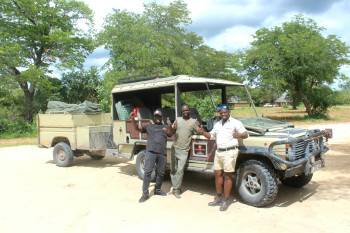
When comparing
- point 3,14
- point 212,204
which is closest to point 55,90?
point 3,14

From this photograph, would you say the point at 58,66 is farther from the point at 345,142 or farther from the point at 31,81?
the point at 345,142

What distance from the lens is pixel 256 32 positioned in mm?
37062

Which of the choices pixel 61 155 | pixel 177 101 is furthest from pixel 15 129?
pixel 177 101

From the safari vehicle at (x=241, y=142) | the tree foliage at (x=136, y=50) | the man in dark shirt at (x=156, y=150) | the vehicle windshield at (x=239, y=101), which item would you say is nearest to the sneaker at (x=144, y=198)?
the man in dark shirt at (x=156, y=150)

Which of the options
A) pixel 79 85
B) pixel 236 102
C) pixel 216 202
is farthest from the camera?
pixel 79 85

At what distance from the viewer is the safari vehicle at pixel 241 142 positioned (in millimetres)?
6961

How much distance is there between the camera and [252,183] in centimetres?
720

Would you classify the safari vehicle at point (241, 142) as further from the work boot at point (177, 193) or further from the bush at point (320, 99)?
the bush at point (320, 99)

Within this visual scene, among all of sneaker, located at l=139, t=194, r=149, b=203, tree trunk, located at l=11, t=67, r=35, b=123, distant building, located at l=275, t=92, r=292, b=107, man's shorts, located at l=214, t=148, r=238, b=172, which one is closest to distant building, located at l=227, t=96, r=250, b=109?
man's shorts, located at l=214, t=148, r=238, b=172

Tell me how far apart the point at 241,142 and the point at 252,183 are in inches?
28.6

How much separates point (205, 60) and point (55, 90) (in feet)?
70.9

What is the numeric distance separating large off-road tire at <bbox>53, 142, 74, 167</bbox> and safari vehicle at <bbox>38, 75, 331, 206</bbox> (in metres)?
1.21

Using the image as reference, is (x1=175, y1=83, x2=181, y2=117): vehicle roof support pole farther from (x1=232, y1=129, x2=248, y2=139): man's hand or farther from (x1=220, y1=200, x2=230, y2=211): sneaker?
(x1=220, y1=200, x2=230, y2=211): sneaker

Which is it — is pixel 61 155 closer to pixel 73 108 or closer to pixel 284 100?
pixel 73 108
